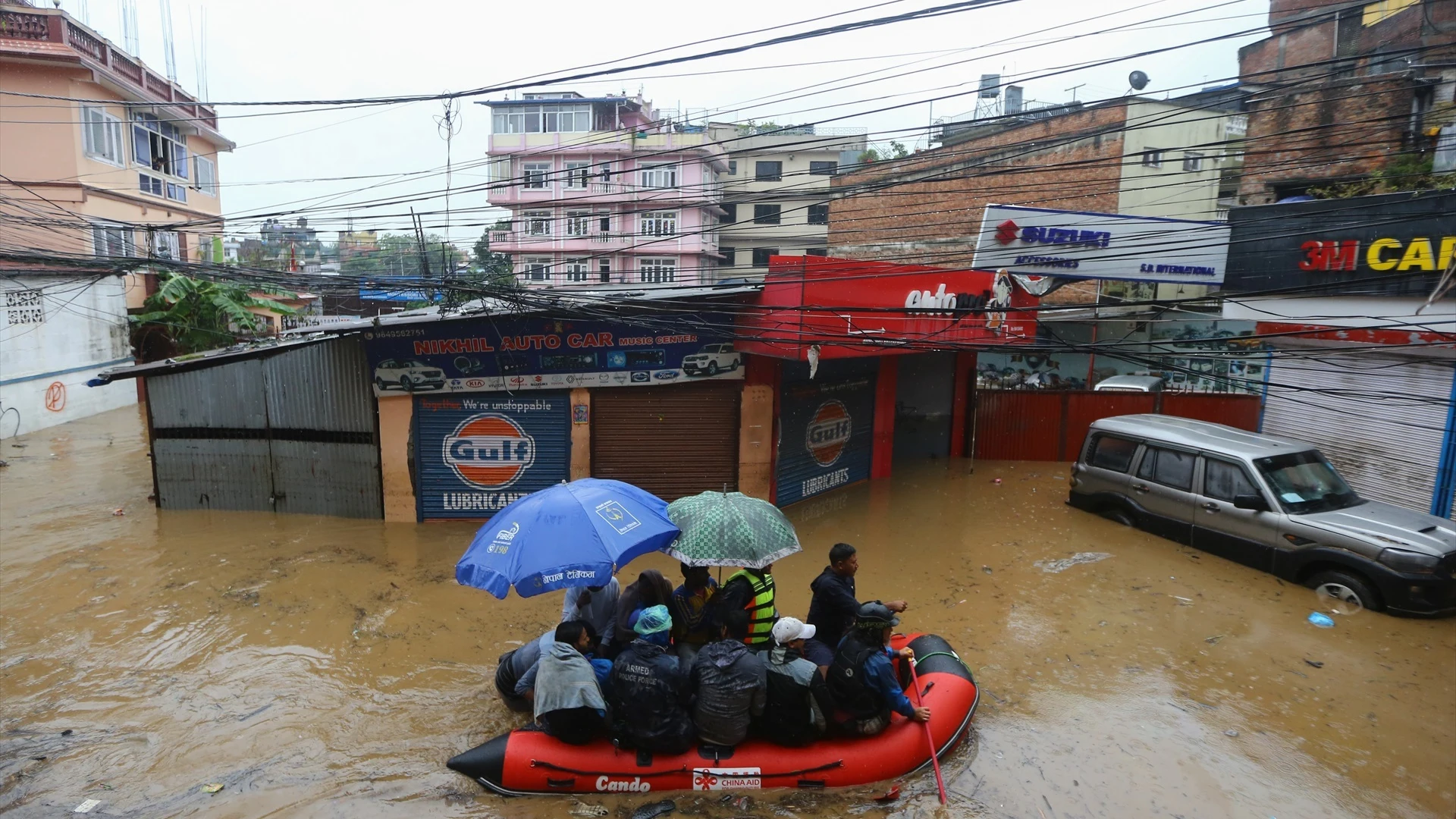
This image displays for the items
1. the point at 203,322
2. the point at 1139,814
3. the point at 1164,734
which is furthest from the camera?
the point at 203,322

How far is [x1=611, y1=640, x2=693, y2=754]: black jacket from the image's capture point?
5.11 m

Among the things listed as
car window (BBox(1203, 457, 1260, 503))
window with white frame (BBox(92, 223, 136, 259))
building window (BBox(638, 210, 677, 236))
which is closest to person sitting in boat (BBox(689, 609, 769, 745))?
car window (BBox(1203, 457, 1260, 503))

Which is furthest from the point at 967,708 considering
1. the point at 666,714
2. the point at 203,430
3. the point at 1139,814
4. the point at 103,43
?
the point at 103,43

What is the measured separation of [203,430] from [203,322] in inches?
519

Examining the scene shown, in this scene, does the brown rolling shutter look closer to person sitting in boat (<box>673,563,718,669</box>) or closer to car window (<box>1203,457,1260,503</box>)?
person sitting in boat (<box>673,563,718,669</box>)

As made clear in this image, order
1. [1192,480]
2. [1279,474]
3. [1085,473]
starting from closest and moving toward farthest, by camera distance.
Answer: [1279,474], [1192,480], [1085,473]

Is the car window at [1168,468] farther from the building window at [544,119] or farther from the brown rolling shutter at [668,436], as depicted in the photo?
the building window at [544,119]

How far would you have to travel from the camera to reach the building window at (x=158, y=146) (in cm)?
2498

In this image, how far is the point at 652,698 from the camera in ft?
16.8

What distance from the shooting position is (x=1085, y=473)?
11461 millimetres

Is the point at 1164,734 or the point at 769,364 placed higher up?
the point at 769,364

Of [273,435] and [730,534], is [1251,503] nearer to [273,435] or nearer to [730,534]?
[730,534]

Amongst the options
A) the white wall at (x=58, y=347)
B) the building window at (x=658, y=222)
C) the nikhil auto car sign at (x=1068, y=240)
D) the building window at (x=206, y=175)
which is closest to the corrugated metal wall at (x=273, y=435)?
the white wall at (x=58, y=347)

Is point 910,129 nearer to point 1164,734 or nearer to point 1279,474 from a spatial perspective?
point 1279,474
